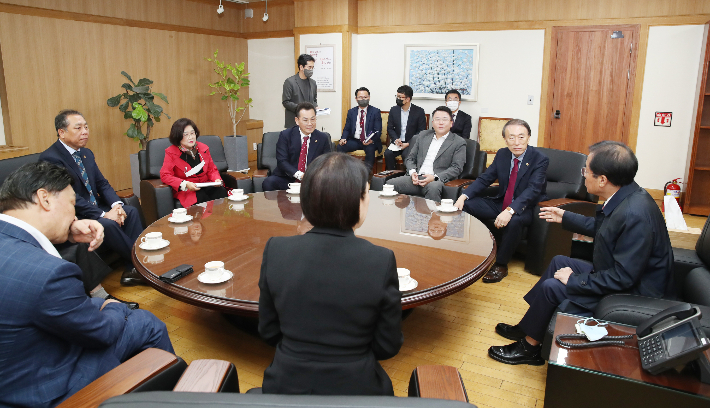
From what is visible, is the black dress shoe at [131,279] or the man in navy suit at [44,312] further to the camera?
the black dress shoe at [131,279]

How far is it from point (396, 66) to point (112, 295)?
214 inches

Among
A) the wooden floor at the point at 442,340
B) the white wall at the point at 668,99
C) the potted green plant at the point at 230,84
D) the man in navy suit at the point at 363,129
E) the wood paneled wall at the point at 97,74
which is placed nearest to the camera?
the wooden floor at the point at 442,340

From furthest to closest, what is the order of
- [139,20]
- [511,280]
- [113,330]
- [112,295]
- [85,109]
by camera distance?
[139,20] < [85,109] < [511,280] < [112,295] < [113,330]

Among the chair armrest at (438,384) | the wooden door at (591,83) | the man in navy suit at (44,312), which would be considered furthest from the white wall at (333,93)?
the chair armrest at (438,384)

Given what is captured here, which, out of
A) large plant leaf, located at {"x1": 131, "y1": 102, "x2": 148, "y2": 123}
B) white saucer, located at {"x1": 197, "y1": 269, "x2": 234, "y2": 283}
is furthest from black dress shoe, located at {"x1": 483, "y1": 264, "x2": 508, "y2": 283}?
large plant leaf, located at {"x1": 131, "y1": 102, "x2": 148, "y2": 123}

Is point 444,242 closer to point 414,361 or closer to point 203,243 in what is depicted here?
point 414,361

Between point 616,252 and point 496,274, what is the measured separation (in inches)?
60.0

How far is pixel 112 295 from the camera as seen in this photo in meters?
3.31

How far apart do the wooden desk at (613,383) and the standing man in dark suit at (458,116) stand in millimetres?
4892

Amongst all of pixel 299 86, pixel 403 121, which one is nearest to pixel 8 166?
pixel 299 86

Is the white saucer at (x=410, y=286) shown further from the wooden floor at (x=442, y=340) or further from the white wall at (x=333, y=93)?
the white wall at (x=333, y=93)

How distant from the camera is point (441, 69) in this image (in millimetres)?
7105

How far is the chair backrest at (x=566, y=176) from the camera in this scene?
396 cm

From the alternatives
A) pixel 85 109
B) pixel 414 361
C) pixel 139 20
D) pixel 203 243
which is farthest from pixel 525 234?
pixel 139 20
